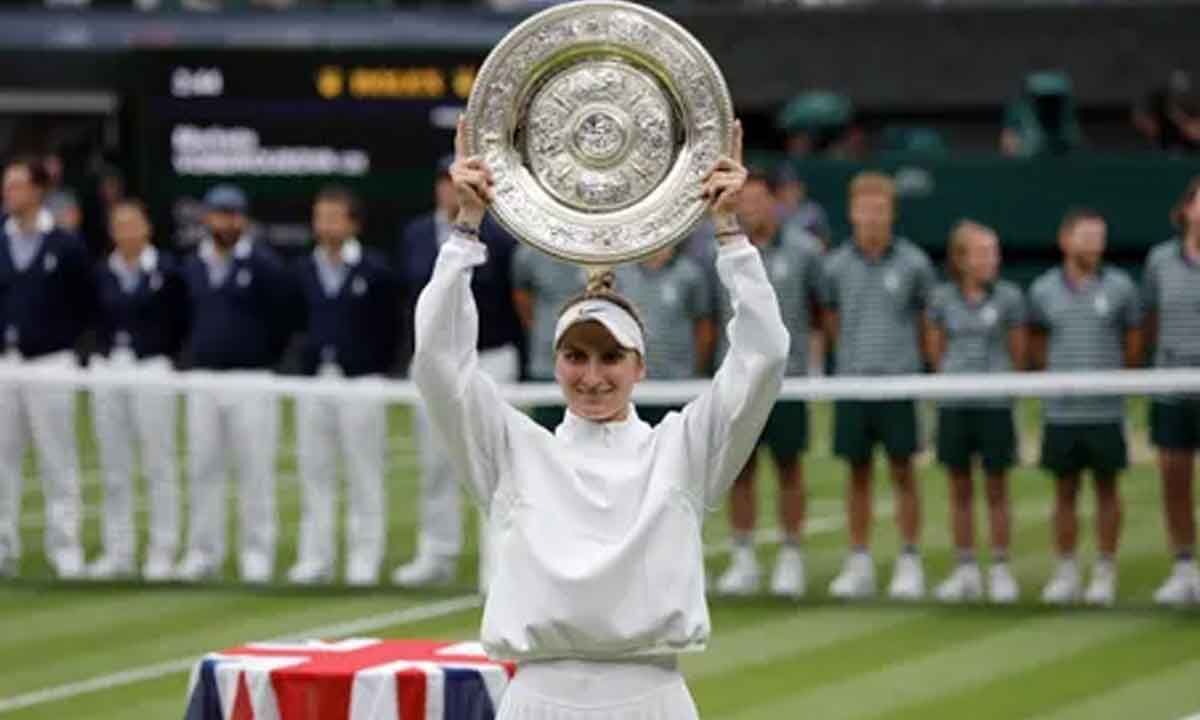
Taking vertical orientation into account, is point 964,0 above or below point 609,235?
above

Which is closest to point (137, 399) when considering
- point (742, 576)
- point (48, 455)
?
point (48, 455)

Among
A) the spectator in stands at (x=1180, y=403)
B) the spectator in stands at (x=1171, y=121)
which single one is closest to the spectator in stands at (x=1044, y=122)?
the spectator in stands at (x=1171, y=121)

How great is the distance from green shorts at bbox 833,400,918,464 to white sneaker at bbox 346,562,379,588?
246 centimetres

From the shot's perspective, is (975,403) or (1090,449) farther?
(975,403)

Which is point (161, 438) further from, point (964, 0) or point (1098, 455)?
point (964, 0)

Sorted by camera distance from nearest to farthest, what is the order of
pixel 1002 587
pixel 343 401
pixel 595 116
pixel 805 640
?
pixel 595 116 → pixel 805 640 → pixel 1002 587 → pixel 343 401

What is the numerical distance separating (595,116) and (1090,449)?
8.18 metres

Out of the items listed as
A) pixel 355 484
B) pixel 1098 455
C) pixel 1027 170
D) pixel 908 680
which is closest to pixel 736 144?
pixel 908 680

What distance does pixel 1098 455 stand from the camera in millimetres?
15859

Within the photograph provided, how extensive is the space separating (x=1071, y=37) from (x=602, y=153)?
1980 centimetres

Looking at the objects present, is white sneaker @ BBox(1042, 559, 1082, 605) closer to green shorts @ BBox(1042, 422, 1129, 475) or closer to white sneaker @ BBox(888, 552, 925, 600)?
green shorts @ BBox(1042, 422, 1129, 475)

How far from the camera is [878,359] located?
1634 cm

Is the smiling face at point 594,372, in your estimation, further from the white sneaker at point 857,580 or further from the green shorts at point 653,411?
the green shorts at point 653,411

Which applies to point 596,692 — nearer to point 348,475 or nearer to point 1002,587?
point 1002,587
